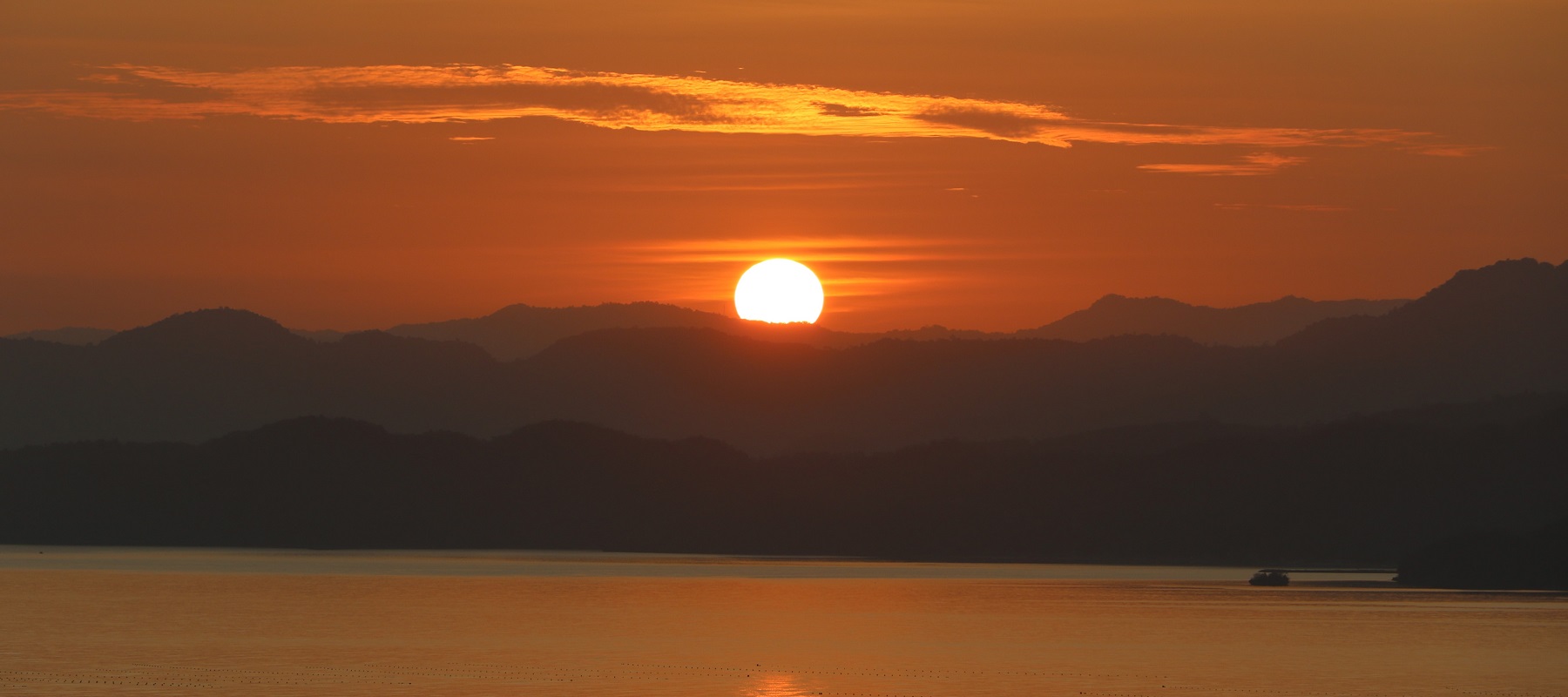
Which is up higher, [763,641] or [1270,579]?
[1270,579]

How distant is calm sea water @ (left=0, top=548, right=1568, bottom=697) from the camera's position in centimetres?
7281

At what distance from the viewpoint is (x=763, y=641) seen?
316 ft

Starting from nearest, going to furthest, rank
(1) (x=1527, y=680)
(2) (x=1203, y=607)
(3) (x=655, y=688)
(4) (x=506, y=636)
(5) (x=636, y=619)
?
(3) (x=655, y=688) < (1) (x=1527, y=680) < (4) (x=506, y=636) < (5) (x=636, y=619) < (2) (x=1203, y=607)

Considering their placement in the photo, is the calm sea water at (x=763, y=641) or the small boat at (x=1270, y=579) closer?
the calm sea water at (x=763, y=641)

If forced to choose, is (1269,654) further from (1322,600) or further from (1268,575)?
(1268,575)

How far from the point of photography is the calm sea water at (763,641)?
72812 mm

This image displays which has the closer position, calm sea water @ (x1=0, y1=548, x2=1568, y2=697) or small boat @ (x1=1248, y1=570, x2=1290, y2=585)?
calm sea water @ (x1=0, y1=548, x2=1568, y2=697)

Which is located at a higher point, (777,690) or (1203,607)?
(1203,607)

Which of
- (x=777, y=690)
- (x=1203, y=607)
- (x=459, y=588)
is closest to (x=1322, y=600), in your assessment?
(x=1203, y=607)

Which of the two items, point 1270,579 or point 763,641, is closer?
point 763,641

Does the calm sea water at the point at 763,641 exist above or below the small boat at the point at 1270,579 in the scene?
below

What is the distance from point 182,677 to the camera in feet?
237

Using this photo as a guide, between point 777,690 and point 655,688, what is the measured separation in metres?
4.18

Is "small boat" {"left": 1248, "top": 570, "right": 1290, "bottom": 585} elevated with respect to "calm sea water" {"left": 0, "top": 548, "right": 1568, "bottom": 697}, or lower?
elevated
